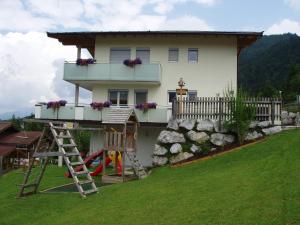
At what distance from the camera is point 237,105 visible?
19.1 m

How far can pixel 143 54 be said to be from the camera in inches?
1206

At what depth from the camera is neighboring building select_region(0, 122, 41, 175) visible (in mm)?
41978

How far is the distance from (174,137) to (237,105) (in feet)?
10.7

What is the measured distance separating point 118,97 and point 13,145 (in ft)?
63.8

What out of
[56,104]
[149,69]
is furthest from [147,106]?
[56,104]

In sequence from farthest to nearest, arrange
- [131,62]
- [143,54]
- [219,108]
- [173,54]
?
[143,54]
[173,54]
[131,62]
[219,108]

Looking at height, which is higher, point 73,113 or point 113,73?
point 113,73

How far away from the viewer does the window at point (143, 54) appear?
100ft

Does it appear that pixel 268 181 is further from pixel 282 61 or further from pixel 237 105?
pixel 282 61

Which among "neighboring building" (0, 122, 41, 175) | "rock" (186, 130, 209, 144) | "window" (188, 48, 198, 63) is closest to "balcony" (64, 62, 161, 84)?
"window" (188, 48, 198, 63)

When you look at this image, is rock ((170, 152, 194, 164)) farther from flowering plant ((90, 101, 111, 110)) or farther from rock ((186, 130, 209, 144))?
flowering plant ((90, 101, 111, 110))

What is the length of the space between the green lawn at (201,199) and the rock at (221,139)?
1.96m

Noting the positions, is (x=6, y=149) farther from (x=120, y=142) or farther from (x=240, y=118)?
(x=240, y=118)

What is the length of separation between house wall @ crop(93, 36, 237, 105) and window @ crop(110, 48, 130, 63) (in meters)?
0.44
